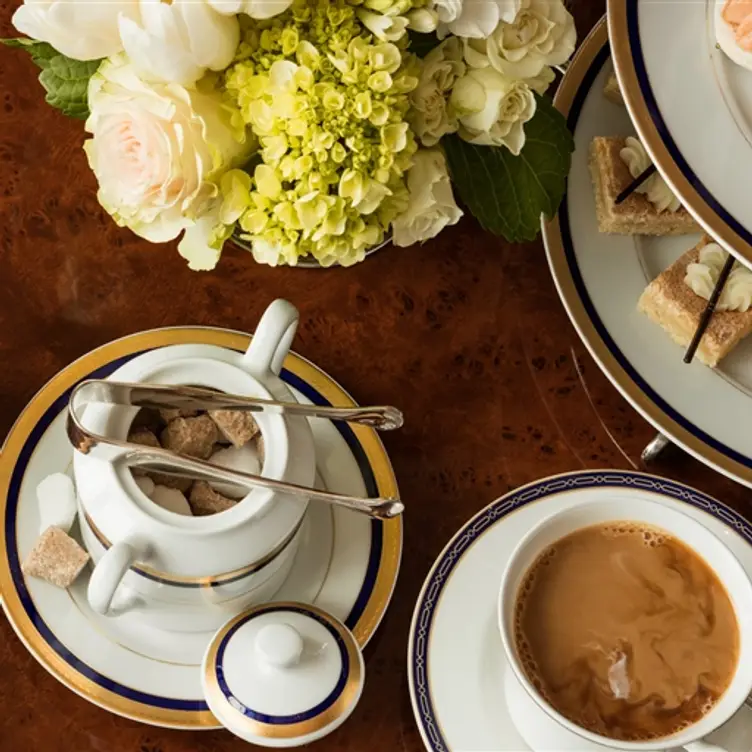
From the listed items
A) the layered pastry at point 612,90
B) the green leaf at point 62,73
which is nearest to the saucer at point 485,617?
the layered pastry at point 612,90

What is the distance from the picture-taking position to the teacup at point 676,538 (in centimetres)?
70

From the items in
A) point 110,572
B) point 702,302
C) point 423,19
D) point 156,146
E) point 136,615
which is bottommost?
point 136,615

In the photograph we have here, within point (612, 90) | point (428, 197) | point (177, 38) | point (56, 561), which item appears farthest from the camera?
point (612, 90)

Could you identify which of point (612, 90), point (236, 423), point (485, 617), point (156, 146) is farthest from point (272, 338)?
point (612, 90)

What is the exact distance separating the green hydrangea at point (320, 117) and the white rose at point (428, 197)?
0.03 m

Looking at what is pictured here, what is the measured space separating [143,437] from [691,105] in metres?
0.42

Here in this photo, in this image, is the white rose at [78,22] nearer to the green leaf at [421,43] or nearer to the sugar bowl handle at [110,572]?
the green leaf at [421,43]

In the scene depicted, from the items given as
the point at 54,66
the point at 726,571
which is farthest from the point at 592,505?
the point at 54,66

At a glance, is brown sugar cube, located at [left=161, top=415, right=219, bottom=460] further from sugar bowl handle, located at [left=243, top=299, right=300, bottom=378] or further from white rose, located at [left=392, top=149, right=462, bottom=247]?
white rose, located at [left=392, top=149, right=462, bottom=247]

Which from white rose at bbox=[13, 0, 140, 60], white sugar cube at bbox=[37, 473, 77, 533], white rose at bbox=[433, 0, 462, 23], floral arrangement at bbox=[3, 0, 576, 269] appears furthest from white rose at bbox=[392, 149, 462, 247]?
white sugar cube at bbox=[37, 473, 77, 533]

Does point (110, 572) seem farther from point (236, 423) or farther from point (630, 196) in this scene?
point (630, 196)

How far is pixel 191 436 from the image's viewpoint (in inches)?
28.5

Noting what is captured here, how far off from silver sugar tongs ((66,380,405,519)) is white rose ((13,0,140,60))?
0.69ft

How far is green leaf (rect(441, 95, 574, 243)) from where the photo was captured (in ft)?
2.43
